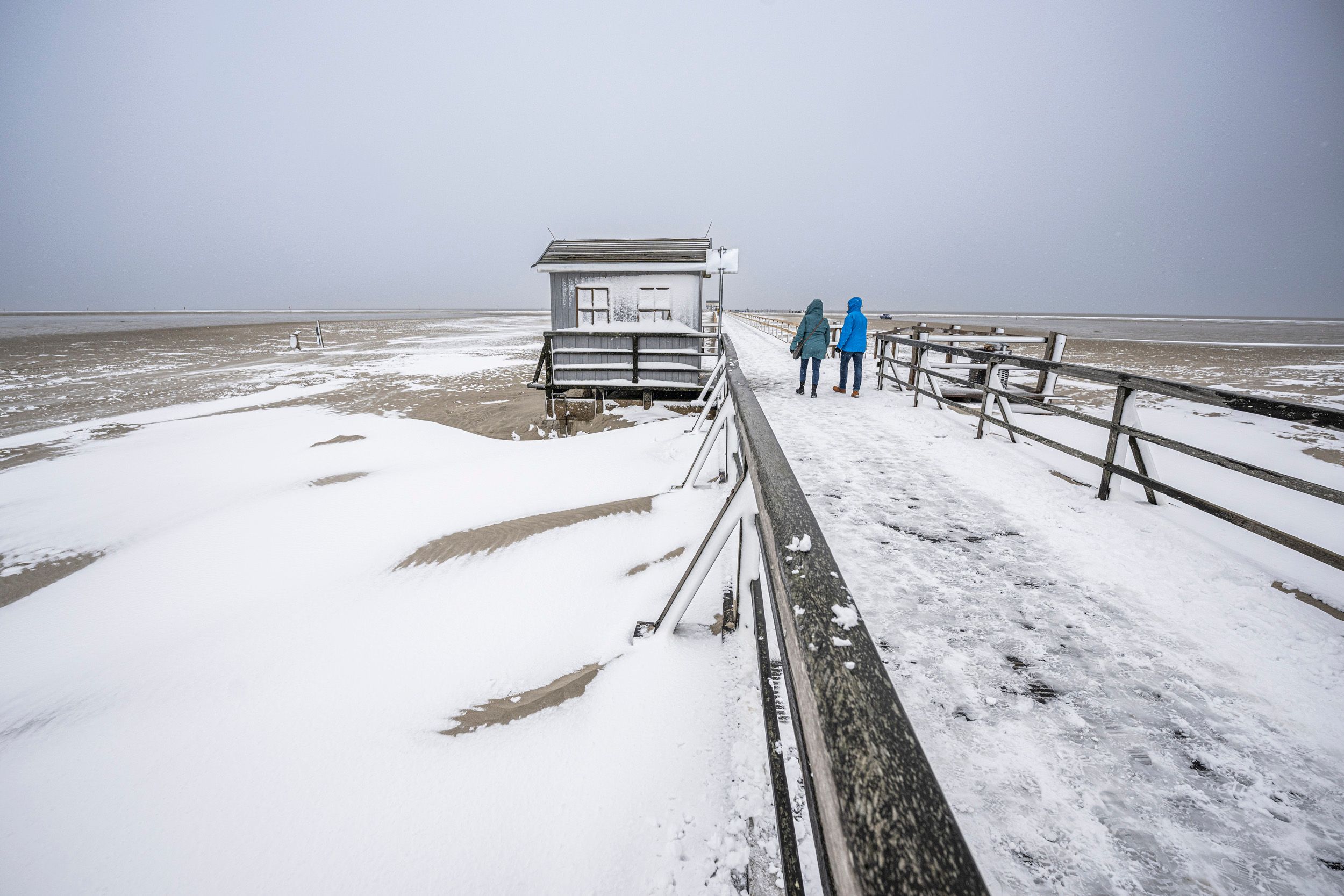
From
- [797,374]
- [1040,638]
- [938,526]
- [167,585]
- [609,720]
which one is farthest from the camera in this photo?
[797,374]

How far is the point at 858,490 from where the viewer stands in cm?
416

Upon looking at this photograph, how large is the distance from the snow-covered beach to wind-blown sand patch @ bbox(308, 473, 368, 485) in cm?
69

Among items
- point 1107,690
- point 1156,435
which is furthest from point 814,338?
point 1107,690

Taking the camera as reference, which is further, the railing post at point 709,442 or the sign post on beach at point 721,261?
the sign post on beach at point 721,261

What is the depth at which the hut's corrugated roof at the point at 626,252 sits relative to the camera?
13109 mm

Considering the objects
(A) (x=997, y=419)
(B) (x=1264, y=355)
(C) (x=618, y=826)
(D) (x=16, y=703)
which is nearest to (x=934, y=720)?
(C) (x=618, y=826)

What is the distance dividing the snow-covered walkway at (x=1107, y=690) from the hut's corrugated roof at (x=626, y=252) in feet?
34.9

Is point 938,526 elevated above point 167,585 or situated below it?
→ above

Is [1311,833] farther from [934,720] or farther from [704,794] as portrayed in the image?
[704,794]

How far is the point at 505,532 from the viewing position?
4.13m

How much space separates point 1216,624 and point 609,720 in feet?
9.52

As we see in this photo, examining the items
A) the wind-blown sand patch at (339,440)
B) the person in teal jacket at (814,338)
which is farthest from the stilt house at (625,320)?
the wind-blown sand patch at (339,440)

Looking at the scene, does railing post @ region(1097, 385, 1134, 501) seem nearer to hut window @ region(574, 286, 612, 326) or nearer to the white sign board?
the white sign board

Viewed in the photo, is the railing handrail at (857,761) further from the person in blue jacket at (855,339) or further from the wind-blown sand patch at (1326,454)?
the wind-blown sand patch at (1326,454)
